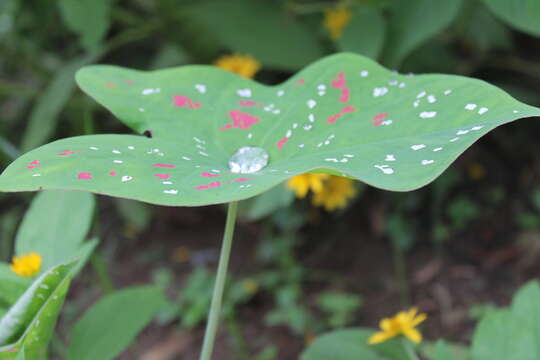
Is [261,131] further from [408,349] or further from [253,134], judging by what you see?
[408,349]

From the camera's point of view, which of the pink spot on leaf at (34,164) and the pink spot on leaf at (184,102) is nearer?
the pink spot on leaf at (34,164)

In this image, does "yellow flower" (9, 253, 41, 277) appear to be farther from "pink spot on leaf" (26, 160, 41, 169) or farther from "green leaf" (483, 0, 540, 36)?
"green leaf" (483, 0, 540, 36)

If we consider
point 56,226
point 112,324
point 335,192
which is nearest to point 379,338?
point 112,324

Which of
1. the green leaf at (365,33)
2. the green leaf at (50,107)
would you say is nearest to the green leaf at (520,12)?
the green leaf at (365,33)

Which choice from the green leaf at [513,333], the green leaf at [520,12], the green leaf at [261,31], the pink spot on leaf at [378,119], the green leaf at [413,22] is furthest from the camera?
the green leaf at [261,31]

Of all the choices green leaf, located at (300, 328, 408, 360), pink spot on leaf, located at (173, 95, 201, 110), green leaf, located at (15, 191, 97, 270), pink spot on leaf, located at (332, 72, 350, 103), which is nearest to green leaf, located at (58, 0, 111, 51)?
green leaf, located at (15, 191, 97, 270)

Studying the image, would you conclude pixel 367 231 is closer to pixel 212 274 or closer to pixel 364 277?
pixel 364 277

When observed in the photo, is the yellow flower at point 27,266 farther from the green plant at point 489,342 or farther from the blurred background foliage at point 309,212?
the blurred background foliage at point 309,212
